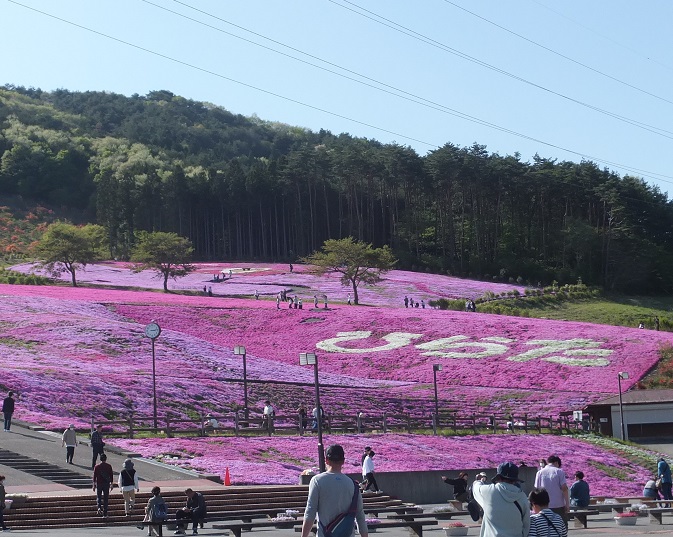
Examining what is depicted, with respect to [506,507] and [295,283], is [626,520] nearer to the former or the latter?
[506,507]

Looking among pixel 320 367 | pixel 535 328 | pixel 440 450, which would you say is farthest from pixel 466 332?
pixel 440 450

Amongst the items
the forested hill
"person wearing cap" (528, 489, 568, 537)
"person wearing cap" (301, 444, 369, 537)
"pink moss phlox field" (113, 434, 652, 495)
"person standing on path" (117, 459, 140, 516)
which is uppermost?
the forested hill

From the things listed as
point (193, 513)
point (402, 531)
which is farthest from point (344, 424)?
point (193, 513)

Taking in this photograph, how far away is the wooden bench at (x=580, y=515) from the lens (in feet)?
80.4

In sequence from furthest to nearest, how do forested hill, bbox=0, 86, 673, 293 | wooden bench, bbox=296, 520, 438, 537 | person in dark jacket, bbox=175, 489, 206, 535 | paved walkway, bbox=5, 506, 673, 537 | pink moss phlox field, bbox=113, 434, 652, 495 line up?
forested hill, bbox=0, 86, 673, 293 → pink moss phlox field, bbox=113, 434, 652, 495 → person in dark jacket, bbox=175, 489, 206, 535 → wooden bench, bbox=296, 520, 438, 537 → paved walkway, bbox=5, 506, 673, 537

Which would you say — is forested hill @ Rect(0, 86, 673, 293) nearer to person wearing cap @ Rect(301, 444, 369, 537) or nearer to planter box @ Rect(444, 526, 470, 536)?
planter box @ Rect(444, 526, 470, 536)

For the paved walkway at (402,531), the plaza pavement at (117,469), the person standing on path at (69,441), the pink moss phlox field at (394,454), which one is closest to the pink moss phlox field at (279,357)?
the plaza pavement at (117,469)

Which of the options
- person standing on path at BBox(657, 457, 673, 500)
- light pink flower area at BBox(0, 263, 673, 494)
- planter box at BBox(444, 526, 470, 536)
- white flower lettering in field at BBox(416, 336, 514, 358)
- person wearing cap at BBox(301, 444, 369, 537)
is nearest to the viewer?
person wearing cap at BBox(301, 444, 369, 537)

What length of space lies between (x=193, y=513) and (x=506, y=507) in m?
15.2

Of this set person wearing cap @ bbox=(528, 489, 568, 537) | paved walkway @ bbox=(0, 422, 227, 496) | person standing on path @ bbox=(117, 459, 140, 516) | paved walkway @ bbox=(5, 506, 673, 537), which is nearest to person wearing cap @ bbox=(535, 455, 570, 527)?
paved walkway @ bbox=(5, 506, 673, 537)

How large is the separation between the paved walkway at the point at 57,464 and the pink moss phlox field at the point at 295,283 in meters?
54.9

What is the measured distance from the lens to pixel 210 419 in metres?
47.4

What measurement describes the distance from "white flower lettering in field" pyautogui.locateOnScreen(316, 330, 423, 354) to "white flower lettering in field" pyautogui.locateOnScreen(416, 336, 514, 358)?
66.7 inches

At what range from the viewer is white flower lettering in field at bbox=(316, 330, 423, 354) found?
7244 centimetres
